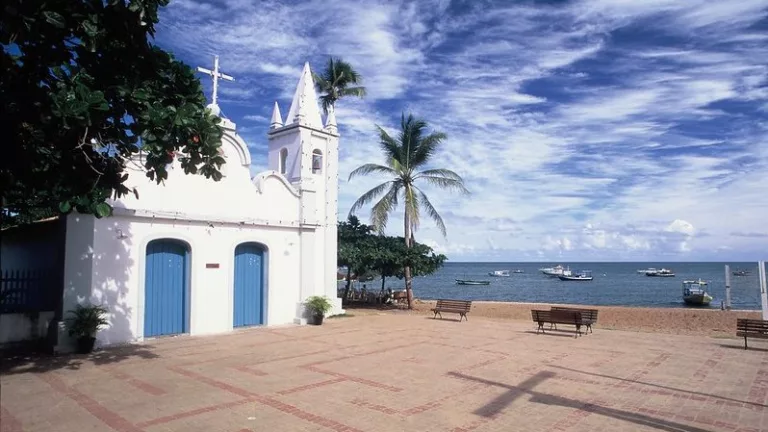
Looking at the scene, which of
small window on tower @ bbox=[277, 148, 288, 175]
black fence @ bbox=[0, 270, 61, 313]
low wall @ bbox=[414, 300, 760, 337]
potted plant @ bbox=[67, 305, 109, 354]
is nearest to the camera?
potted plant @ bbox=[67, 305, 109, 354]

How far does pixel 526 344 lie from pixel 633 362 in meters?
2.92

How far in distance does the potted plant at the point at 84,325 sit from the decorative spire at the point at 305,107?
9.70m

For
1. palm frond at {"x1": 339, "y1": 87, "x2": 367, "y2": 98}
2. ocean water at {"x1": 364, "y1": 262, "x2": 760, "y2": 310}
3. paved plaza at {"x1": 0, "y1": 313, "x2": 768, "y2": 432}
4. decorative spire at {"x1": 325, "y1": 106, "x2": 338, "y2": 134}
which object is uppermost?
palm frond at {"x1": 339, "y1": 87, "x2": 367, "y2": 98}

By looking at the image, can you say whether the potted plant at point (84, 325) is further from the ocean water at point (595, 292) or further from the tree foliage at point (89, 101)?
the ocean water at point (595, 292)

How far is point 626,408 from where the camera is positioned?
25.0 feet

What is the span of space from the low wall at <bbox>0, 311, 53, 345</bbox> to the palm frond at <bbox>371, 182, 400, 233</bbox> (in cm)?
1528

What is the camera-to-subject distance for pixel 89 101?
714 centimetres

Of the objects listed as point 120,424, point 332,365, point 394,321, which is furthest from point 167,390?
point 394,321

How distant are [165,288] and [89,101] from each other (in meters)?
7.65

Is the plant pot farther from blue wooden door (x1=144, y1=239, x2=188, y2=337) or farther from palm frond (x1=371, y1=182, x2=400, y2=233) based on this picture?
palm frond (x1=371, y1=182, x2=400, y2=233)

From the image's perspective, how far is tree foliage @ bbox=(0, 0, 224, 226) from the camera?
704cm

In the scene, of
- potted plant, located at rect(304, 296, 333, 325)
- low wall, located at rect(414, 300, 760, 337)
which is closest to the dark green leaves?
potted plant, located at rect(304, 296, 333, 325)

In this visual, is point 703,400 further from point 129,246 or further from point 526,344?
point 129,246

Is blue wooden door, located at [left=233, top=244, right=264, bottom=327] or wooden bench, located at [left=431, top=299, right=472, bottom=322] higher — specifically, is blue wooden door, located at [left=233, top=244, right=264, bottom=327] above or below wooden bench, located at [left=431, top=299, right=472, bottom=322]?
above
